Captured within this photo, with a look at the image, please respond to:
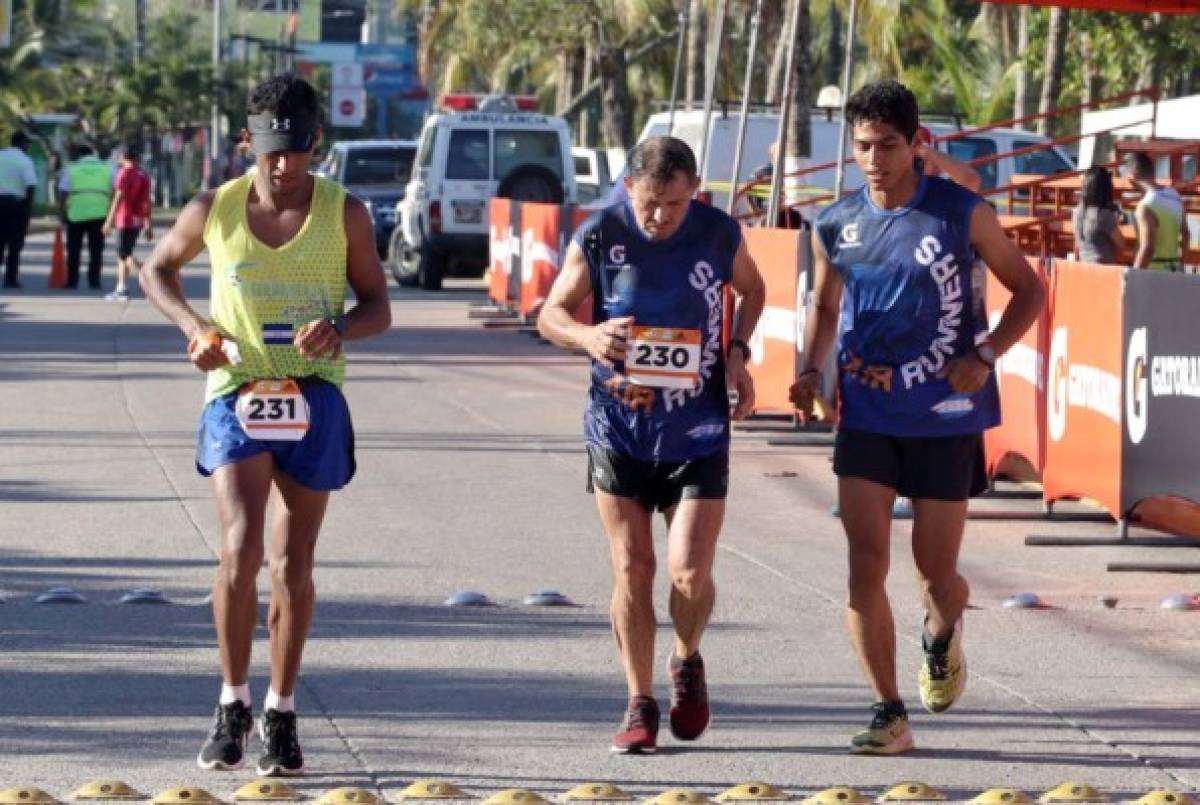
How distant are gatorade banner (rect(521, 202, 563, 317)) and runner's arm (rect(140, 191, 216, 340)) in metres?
16.5

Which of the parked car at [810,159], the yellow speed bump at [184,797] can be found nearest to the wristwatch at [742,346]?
the yellow speed bump at [184,797]

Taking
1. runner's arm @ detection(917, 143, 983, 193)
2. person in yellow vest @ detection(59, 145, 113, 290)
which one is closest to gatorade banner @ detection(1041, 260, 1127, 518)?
runner's arm @ detection(917, 143, 983, 193)

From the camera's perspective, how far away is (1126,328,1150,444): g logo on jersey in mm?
11453

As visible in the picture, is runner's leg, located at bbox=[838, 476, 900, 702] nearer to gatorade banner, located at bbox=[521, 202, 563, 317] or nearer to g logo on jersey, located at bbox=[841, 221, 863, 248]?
g logo on jersey, located at bbox=[841, 221, 863, 248]

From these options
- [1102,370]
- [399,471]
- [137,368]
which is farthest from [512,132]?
[1102,370]

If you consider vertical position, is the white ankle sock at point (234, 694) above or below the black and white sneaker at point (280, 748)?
above

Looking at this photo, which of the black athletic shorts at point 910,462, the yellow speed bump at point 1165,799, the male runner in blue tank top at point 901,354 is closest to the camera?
the yellow speed bump at point 1165,799

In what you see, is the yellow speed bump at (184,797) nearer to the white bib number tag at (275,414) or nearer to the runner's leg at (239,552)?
the runner's leg at (239,552)

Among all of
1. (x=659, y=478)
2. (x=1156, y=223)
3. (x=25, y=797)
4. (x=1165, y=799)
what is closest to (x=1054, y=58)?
(x=1156, y=223)

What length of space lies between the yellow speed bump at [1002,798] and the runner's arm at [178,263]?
2363 mm

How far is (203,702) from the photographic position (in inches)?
313

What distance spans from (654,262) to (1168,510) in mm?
4788

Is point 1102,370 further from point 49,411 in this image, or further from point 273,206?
point 49,411

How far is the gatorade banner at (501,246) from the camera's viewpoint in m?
27.6
